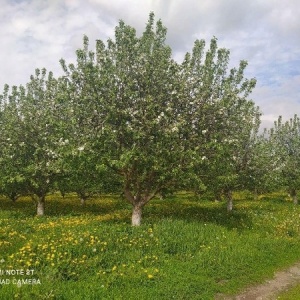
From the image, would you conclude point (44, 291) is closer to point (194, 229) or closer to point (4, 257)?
point (4, 257)

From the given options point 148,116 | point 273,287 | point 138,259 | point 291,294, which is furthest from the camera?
point 148,116

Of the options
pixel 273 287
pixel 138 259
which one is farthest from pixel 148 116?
pixel 273 287

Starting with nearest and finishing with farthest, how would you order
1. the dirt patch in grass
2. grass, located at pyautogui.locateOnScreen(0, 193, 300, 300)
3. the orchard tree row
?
grass, located at pyautogui.locateOnScreen(0, 193, 300, 300)
the dirt patch in grass
the orchard tree row

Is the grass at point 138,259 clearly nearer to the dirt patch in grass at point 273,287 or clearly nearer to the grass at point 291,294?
the dirt patch in grass at point 273,287

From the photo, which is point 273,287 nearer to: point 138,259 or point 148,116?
point 138,259

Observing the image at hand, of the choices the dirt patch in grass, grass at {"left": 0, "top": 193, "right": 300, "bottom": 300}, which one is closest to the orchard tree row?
grass at {"left": 0, "top": 193, "right": 300, "bottom": 300}

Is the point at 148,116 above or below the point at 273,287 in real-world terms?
above

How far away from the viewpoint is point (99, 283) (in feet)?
40.9

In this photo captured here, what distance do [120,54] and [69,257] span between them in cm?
1222

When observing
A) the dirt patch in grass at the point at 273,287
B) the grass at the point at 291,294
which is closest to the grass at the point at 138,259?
the dirt patch in grass at the point at 273,287

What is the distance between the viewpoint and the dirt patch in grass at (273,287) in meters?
13.5

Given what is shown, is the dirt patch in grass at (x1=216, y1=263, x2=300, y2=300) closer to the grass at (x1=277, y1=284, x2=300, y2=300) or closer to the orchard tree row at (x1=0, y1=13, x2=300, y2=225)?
the grass at (x1=277, y1=284, x2=300, y2=300)

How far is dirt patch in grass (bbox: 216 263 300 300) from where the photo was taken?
13.5 meters

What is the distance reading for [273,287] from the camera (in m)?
14.6
